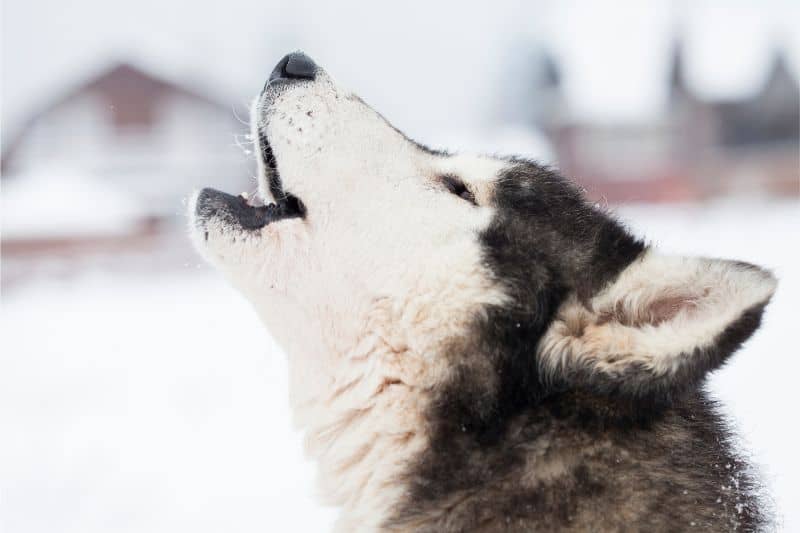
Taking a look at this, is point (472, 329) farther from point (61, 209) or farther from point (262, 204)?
point (61, 209)

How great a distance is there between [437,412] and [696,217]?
58.3 feet

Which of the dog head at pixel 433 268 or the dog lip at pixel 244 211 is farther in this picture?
the dog lip at pixel 244 211

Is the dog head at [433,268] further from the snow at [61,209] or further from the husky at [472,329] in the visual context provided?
the snow at [61,209]

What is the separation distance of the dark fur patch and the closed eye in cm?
28

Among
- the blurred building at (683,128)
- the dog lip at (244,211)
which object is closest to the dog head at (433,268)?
the dog lip at (244,211)

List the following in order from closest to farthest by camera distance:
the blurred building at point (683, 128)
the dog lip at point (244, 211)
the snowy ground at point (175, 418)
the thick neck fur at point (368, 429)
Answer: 1. the thick neck fur at point (368, 429)
2. the dog lip at point (244, 211)
3. the snowy ground at point (175, 418)
4. the blurred building at point (683, 128)

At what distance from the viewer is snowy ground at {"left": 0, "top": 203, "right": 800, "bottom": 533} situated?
527cm

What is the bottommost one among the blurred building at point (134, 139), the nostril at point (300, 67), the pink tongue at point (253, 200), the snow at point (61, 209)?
the pink tongue at point (253, 200)

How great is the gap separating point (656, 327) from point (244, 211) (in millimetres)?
Result: 1413

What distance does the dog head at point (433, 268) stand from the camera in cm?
247

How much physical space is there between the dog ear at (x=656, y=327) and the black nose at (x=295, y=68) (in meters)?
1.26

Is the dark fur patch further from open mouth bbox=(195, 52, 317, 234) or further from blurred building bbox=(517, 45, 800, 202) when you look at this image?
blurred building bbox=(517, 45, 800, 202)

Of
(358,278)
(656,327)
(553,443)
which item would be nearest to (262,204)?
(358,278)

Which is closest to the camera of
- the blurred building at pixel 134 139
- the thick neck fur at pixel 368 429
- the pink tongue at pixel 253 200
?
the thick neck fur at pixel 368 429
